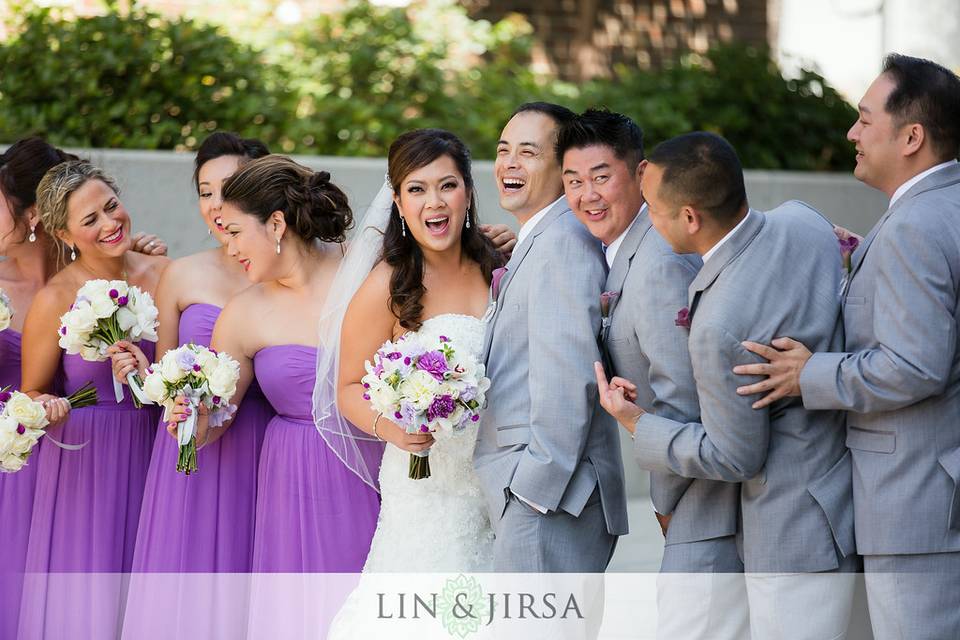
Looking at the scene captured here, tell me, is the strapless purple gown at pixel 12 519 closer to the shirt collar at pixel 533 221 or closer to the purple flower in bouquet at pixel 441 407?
the purple flower in bouquet at pixel 441 407

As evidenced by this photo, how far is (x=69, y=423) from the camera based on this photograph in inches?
212

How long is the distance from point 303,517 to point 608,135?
2.03 m

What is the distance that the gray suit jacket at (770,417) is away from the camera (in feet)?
11.7

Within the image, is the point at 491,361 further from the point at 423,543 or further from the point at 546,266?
the point at 423,543

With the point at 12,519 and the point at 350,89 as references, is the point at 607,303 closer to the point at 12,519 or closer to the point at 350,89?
the point at 12,519

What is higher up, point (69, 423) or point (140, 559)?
point (69, 423)

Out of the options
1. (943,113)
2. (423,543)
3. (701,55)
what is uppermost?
(701,55)

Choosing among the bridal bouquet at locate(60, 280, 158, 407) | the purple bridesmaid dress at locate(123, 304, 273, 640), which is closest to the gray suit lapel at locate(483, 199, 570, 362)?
the purple bridesmaid dress at locate(123, 304, 273, 640)

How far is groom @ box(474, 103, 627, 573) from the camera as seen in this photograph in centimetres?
395

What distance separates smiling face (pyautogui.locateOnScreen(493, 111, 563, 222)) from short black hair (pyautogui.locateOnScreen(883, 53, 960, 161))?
128cm

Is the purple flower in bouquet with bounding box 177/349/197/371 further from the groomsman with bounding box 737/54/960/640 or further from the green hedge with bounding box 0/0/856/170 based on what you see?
the green hedge with bounding box 0/0/856/170

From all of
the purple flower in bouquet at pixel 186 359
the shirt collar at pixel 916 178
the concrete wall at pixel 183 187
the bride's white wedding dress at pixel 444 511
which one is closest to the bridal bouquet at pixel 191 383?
the purple flower in bouquet at pixel 186 359

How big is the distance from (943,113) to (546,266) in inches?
53.5

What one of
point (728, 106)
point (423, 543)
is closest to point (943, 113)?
point (423, 543)
